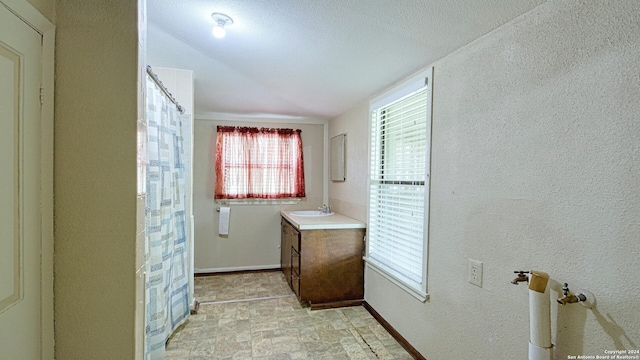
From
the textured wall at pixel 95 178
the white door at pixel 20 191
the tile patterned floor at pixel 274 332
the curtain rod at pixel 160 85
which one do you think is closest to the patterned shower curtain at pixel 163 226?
the curtain rod at pixel 160 85

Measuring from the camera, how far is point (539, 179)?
125cm

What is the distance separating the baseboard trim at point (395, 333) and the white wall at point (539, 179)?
0.19 m

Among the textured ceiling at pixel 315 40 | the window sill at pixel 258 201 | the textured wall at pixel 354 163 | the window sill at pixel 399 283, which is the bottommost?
the window sill at pixel 399 283

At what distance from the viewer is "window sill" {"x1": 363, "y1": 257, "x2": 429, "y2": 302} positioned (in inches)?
79.3

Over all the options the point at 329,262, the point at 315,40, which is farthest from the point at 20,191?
the point at 329,262

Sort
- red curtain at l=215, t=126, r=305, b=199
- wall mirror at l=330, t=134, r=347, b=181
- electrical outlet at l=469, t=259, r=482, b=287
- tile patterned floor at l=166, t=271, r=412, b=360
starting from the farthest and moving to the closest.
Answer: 1. red curtain at l=215, t=126, r=305, b=199
2. wall mirror at l=330, t=134, r=347, b=181
3. tile patterned floor at l=166, t=271, r=412, b=360
4. electrical outlet at l=469, t=259, r=482, b=287

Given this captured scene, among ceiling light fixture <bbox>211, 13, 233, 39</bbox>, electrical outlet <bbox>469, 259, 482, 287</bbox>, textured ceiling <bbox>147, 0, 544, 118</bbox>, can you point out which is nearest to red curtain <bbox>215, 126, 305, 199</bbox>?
textured ceiling <bbox>147, 0, 544, 118</bbox>

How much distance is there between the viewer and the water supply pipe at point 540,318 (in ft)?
3.76

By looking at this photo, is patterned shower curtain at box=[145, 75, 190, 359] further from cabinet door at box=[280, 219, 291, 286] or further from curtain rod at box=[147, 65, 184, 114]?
cabinet door at box=[280, 219, 291, 286]

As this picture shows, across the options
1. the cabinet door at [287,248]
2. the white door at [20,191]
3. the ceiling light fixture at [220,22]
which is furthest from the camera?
the cabinet door at [287,248]

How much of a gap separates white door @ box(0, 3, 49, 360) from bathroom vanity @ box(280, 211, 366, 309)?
2.06m

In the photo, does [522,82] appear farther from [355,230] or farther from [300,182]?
[300,182]

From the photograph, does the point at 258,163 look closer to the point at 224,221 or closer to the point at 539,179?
the point at 224,221

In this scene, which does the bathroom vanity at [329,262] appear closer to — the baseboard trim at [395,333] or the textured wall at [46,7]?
the baseboard trim at [395,333]
